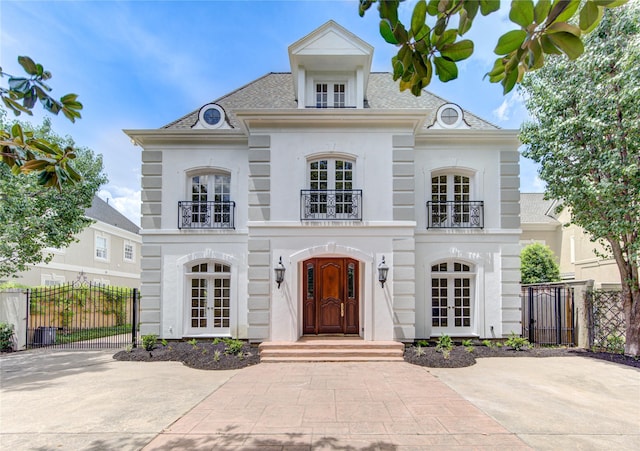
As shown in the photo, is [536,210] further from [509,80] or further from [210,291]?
[509,80]

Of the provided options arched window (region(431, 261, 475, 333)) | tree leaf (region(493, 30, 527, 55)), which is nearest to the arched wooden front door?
arched window (region(431, 261, 475, 333))

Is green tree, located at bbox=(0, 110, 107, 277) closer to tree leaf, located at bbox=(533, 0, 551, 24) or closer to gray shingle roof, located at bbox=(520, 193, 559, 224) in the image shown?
tree leaf, located at bbox=(533, 0, 551, 24)

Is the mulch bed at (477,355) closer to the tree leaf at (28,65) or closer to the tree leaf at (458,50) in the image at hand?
the tree leaf at (458,50)

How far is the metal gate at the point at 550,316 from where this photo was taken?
1088cm

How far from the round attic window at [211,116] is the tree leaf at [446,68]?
9958 millimetres

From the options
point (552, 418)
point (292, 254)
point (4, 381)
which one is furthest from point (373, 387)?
point (4, 381)

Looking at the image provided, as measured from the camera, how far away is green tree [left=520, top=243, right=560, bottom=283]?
17453mm

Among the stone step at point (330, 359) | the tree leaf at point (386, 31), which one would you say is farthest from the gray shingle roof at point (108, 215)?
the tree leaf at point (386, 31)

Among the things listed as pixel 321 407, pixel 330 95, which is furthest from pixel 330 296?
pixel 330 95

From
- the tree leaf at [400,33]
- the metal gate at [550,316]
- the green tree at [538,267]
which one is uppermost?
the tree leaf at [400,33]

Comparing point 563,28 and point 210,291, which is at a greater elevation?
point 563,28

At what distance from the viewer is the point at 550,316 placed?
11.3 meters

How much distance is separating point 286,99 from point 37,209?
8.47 meters

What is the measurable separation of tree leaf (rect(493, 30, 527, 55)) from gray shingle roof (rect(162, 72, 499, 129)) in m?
9.70
